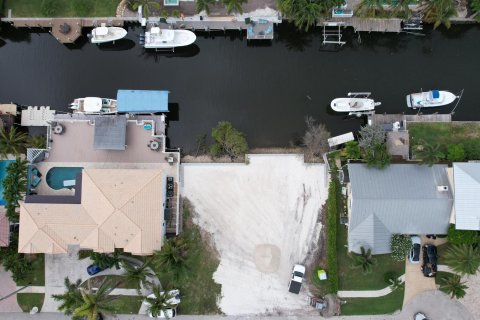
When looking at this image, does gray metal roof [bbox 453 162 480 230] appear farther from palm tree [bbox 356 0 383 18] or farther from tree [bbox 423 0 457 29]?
palm tree [bbox 356 0 383 18]

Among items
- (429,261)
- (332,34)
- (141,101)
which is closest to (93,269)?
(141,101)

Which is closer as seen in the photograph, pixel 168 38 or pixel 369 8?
pixel 369 8

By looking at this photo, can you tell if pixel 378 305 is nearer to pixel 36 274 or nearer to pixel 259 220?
pixel 259 220

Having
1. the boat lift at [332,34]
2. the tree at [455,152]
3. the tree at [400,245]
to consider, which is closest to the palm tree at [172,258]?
the tree at [400,245]

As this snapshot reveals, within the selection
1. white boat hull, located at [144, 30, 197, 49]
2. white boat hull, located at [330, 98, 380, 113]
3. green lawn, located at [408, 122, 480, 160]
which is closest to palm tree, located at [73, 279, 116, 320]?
A: white boat hull, located at [144, 30, 197, 49]

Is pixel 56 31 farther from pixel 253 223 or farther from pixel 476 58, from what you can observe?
pixel 476 58

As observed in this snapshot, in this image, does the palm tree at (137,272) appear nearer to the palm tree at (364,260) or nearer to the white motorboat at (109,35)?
the palm tree at (364,260)

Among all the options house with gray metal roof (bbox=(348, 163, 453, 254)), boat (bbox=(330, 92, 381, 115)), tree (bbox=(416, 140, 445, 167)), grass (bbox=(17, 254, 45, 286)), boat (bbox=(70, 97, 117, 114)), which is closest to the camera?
tree (bbox=(416, 140, 445, 167))
